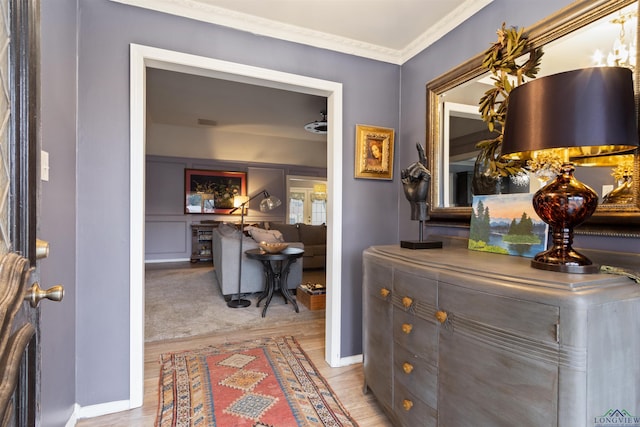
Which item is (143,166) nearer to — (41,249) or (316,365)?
(41,249)

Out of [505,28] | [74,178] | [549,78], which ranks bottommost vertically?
[74,178]

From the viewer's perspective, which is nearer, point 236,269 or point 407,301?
point 407,301

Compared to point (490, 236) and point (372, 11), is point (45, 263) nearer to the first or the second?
point (490, 236)

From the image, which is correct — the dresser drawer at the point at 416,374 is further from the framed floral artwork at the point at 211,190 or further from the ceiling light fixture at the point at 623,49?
the framed floral artwork at the point at 211,190

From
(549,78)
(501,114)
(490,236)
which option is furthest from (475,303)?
(501,114)

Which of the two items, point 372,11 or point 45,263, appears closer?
point 45,263

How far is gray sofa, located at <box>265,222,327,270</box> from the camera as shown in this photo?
5.71 meters

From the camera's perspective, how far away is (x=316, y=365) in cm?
234

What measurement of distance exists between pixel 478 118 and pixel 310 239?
460 centimetres

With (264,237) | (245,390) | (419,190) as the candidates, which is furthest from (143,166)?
(264,237)

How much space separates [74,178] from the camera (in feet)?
5.63

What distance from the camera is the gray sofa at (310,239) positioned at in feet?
18.7

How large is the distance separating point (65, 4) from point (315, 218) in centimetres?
723

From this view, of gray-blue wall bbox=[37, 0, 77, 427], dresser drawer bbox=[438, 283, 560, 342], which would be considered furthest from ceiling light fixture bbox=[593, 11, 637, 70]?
gray-blue wall bbox=[37, 0, 77, 427]
